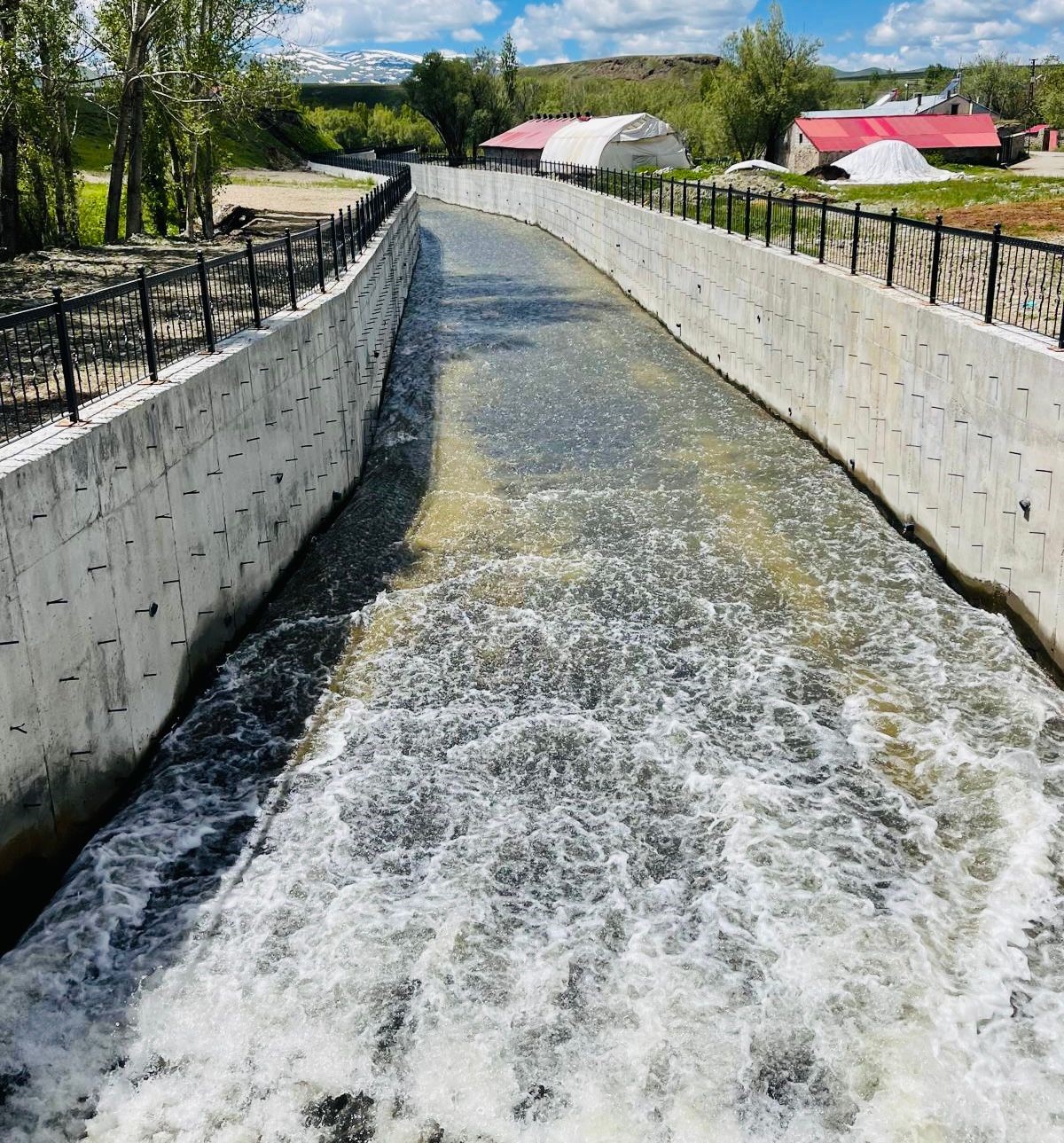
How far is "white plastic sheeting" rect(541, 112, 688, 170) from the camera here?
64.6 metres

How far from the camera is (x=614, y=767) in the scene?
9.96 metres

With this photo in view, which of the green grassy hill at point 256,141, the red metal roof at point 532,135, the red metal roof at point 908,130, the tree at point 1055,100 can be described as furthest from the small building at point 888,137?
the green grassy hill at point 256,141

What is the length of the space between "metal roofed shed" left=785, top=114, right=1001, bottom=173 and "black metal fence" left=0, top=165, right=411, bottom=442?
62.1 metres

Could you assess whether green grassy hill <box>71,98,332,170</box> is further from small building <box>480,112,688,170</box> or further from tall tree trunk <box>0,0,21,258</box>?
tall tree trunk <box>0,0,21,258</box>

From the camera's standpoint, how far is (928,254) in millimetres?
15812

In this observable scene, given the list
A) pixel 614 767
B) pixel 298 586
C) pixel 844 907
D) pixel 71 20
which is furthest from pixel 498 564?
pixel 71 20

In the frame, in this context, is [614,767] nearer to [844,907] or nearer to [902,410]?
[844,907]

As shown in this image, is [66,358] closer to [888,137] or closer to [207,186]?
[207,186]

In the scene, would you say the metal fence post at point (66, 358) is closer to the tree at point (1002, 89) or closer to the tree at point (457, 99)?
the tree at point (457, 99)

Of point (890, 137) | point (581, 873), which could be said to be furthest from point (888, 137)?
point (581, 873)

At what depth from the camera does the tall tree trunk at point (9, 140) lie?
75.2 ft

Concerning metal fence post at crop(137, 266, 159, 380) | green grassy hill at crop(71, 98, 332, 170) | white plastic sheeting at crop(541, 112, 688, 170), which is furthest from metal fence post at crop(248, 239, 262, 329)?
white plastic sheeting at crop(541, 112, 688, 170)

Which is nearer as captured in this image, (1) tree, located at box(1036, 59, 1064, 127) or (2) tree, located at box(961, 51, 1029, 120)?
(1) tree, located at box(1036, 59, 1064, 127)

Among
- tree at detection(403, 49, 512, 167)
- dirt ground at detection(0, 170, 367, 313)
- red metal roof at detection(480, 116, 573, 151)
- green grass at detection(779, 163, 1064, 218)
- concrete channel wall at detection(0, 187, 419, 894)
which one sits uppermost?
tree at detection(403, 49, 512, 167)
